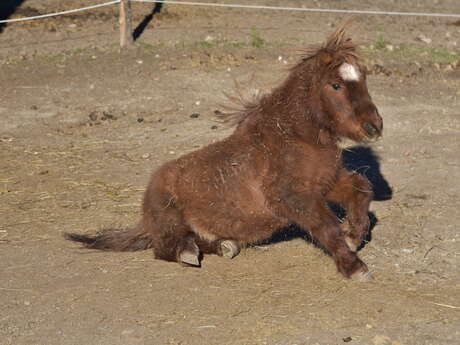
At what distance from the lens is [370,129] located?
5.04 m

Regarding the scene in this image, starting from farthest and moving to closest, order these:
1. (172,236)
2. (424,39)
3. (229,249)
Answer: (424,39) → (229,249) → (172,236)

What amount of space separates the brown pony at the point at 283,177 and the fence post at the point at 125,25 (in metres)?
7.59

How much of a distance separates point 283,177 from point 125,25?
8.32 m

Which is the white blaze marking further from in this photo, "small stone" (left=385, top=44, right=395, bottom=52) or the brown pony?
"small stone" (left=385, top=44, right=395, bottom=52)

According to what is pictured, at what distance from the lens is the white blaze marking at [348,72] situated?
16.8 ft

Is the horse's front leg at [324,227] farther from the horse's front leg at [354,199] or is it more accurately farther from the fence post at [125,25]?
the fence post at [125,25]

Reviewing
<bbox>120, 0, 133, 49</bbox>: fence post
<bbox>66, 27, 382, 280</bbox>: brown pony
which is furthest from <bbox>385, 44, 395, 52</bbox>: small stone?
<bbox>66, 27, 382, 280</bbox>: brown pony

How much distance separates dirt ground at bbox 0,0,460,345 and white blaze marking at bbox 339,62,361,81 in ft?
2.16

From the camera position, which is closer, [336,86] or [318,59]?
[336,86]

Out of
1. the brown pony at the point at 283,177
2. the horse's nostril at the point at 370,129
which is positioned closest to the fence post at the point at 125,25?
the brown pony at the point at 283,177

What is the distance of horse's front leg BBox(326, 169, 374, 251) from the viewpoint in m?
5.49

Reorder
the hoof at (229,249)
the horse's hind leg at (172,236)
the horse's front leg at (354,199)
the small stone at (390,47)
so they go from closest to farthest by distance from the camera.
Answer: the horse's front leg at (354,199) < the horse's hind leg at (172,236) < the hoof at (229,249) < the small stone at (390,47)

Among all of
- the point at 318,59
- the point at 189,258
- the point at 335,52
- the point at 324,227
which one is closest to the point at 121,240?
the point at 189,258

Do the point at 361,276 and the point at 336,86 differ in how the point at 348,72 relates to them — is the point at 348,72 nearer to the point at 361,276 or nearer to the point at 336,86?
the point at 336,86
